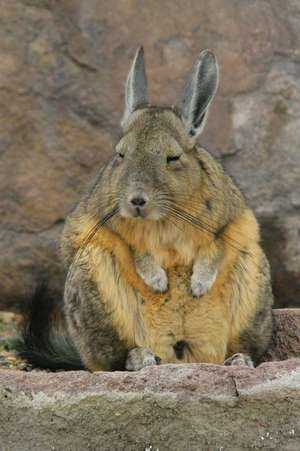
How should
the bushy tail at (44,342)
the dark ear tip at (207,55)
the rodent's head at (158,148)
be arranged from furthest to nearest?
the bushy tail at (44,342) → the dark ear tip at (207,55) → the rodent's head at (158,148)

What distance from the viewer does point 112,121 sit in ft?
33.1

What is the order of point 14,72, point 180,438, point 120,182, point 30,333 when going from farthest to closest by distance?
point 14,72 < point 30,333 < point 120,182 < point 180,438

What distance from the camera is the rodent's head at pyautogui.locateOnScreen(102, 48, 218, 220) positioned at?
7.40m

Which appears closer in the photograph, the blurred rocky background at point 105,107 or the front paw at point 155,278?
the front paw at point 155,278

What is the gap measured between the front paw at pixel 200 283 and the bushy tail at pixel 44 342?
43.7 inches

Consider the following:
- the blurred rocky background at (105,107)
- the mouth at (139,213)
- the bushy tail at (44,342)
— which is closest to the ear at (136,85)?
the mouth at (139,213)

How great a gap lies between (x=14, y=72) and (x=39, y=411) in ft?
14.7

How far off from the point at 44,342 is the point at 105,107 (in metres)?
2.50

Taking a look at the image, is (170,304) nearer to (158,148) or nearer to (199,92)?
(158,148)

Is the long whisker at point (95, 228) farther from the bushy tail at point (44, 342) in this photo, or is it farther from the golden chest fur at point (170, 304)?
the bushy tail at point (44, 342)

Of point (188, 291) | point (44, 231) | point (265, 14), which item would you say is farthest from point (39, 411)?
point (265, 14)

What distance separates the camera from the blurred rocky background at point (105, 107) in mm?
10078

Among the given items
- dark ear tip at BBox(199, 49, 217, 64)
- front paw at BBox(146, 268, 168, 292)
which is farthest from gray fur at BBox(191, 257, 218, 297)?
dark ear tip at BBox(199, 49, 217, 64)

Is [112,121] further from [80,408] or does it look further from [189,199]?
[80,408]
